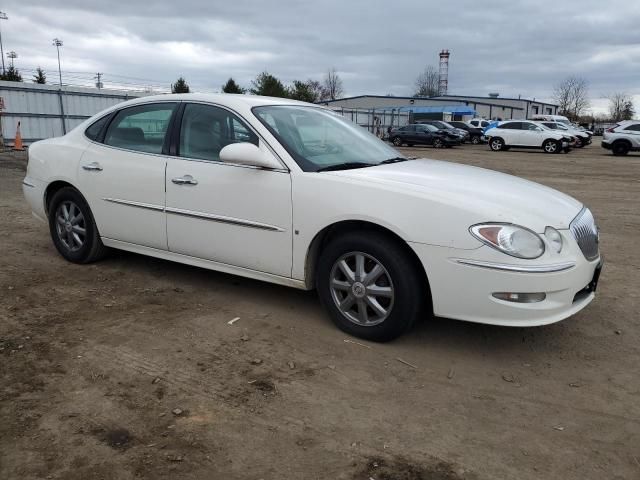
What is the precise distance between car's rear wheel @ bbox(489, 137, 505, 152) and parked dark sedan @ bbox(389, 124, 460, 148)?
3224 millimetres

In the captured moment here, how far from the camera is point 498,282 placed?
10.6 ft

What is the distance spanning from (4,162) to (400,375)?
1463cm

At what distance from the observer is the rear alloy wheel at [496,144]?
29.9m

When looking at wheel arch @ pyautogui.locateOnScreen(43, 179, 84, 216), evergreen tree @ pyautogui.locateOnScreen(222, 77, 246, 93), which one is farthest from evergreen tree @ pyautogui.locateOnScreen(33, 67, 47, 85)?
wheel arch @ pyautogui.locateOnScreen(43, 179, 84, 216)

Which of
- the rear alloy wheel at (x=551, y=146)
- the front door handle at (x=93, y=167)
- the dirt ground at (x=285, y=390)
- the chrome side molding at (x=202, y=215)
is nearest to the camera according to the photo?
the dirt ground at (x=285, y=390)

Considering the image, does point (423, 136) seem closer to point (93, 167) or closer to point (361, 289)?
point (93, 167)

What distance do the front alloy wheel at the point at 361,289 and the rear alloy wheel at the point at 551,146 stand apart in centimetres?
2722

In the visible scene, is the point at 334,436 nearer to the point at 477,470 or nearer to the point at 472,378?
the point at 477,470

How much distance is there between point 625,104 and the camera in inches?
4053

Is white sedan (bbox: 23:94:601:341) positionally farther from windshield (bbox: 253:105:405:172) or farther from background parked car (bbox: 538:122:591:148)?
background parked car (bbox: 538:122:591:148)

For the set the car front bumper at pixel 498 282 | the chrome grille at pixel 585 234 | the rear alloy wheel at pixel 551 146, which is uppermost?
the chrome grille at pixel 585 234

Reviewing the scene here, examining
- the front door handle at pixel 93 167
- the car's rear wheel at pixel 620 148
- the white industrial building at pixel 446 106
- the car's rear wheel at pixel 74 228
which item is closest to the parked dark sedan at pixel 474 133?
the car's rear wheel at pixel 620 148

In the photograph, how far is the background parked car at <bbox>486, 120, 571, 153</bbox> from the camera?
28.0 metres

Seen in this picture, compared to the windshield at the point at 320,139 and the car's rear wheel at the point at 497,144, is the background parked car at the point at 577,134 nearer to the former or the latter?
the car's rear wheel at the point at 497,144
